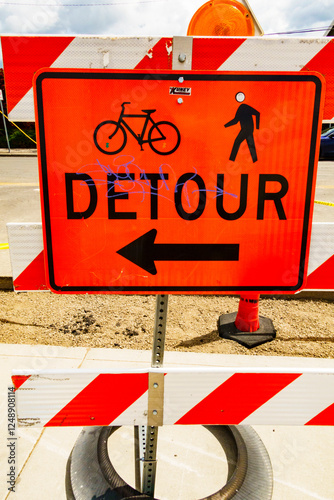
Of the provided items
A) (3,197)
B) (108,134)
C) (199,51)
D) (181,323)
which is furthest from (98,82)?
(3,197)

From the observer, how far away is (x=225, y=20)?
1330 mm

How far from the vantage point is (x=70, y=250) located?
1.33 meters

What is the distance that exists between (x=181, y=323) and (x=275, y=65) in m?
2.68

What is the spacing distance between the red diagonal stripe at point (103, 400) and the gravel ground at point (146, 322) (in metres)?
1.72

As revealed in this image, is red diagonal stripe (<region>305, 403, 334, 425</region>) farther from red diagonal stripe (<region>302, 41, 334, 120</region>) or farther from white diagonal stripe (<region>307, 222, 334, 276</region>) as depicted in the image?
red diagonal stripe (<region>302, 41, 334, 120</region>)

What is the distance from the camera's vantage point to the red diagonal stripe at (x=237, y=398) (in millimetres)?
1387

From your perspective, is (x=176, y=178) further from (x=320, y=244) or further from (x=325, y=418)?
(x=325, y=418)

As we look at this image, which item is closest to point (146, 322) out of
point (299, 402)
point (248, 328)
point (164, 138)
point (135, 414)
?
point (248, 328)

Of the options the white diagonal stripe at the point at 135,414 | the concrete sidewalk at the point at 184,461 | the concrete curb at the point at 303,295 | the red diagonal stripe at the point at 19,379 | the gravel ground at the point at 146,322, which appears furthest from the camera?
the concrete curb at the point at 303,295

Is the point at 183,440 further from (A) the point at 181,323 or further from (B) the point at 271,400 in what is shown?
(A) the point at 181,323

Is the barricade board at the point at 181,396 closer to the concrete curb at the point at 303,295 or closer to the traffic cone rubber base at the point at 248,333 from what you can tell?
the traffic cone rubber base at the point at 248,333

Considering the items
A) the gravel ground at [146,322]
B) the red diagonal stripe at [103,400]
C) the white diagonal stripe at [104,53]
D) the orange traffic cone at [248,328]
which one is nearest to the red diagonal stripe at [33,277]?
the red diagonal stripe at [103,400]

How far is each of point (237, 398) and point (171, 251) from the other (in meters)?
0.62

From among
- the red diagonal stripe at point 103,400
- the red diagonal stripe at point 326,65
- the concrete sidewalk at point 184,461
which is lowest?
the concrete sidewalk at point 184,461
